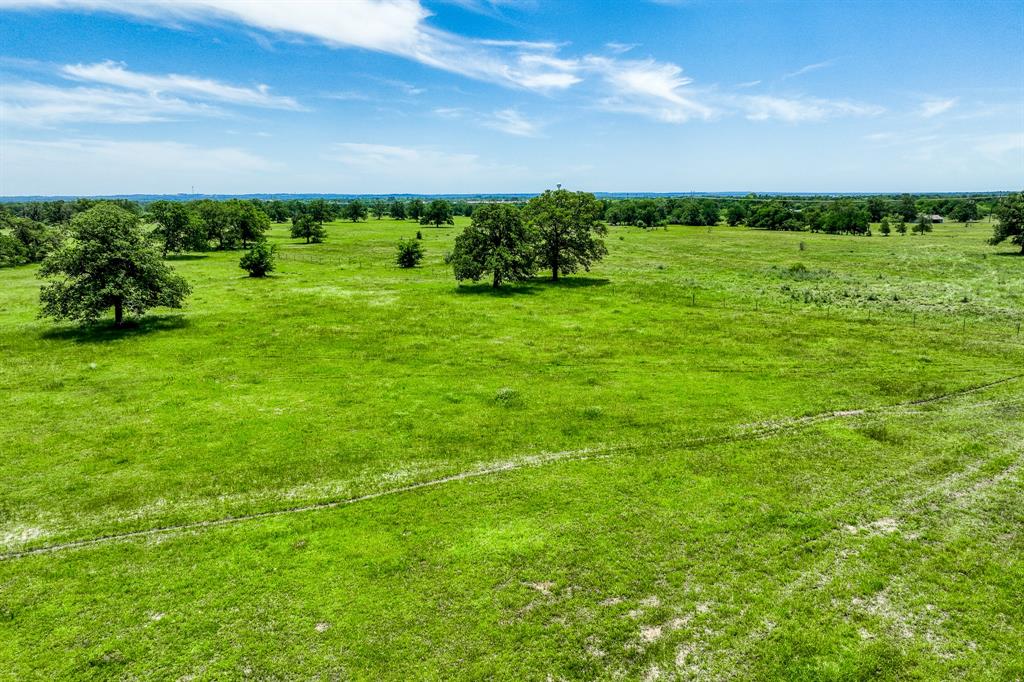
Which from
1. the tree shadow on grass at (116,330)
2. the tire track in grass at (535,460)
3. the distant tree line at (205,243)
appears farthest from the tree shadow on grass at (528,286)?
the tire track in grass at (535,460)

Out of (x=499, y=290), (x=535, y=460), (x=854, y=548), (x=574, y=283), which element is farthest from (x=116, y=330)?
(x=854, y=548)

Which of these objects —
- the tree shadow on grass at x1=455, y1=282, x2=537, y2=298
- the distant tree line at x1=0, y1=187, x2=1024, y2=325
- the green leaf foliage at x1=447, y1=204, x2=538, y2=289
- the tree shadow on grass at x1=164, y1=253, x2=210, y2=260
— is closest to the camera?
the distant tree line at x1=0, y1=187, x2=1024, y2=325

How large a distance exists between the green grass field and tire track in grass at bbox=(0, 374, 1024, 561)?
0.14 m

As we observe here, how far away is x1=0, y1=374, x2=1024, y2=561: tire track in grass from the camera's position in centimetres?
1769

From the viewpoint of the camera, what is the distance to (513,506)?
63.8 ft

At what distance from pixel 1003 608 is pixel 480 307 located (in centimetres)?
4670

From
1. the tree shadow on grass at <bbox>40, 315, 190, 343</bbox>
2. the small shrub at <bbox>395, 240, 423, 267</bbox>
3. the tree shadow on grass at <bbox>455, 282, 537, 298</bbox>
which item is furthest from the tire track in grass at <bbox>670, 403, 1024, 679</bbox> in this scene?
the small shrub at <bbox>395, 240, 423, 267</bbox>

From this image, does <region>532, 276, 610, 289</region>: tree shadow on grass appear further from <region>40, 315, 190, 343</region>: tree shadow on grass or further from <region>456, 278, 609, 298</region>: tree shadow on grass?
<region>40, 315, 190, 343</region>: tree shadow on grass

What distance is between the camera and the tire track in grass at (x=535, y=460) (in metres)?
17.7

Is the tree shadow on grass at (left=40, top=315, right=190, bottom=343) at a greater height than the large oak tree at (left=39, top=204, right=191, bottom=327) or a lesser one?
lesser

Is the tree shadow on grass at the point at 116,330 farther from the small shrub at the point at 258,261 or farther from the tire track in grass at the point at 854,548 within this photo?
the tire track in grass at the point at 854,548

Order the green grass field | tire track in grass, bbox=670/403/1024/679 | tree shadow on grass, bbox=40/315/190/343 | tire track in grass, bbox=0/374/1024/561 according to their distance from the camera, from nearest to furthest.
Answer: tire track in grass, bbox=670/403/1024/679 → the green grass field → tire track in grass, bbox=0/374/1024/561 → tree shadow on grass, bbox=40/315/190/343

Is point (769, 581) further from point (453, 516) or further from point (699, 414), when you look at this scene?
point (699, 414)

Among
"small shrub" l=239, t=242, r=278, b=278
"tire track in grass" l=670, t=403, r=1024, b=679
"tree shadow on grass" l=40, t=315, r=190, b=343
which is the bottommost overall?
"tire track in grass" l=670, t=403, r=1024, b=679
